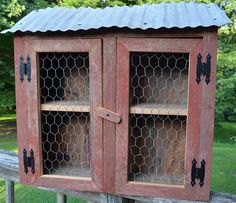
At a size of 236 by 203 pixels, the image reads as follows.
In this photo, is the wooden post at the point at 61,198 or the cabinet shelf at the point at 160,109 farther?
the wooden post at the point at 61,198

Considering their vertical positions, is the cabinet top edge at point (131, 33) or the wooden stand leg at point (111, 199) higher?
the cabinet top edge at point (131, 33)

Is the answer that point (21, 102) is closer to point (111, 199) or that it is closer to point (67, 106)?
point (67, 106)

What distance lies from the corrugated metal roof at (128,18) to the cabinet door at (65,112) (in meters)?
0.05

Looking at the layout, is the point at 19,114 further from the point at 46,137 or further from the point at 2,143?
the point at 2,143

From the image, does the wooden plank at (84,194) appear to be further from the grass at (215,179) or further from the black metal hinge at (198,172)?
the grass at (215,179)

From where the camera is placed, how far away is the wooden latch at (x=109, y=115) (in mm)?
1026

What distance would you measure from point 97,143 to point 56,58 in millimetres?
306

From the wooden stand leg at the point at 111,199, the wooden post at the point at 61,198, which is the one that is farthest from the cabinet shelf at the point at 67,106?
the wooden post at the point at 61,198

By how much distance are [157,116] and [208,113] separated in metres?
0.18

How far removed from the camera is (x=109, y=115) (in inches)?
40.5

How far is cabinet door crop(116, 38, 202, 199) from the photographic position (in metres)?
0.97

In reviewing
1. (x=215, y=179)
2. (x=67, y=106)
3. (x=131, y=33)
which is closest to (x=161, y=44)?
(x=131, y=33)

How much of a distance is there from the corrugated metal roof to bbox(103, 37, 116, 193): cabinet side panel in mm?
74

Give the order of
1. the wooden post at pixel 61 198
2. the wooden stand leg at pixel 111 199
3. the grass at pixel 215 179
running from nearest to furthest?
1. the wooden stand leg at pixel 111 199
2. the wooden post at pixel 61 198
3. the grass at pixel 215 179
